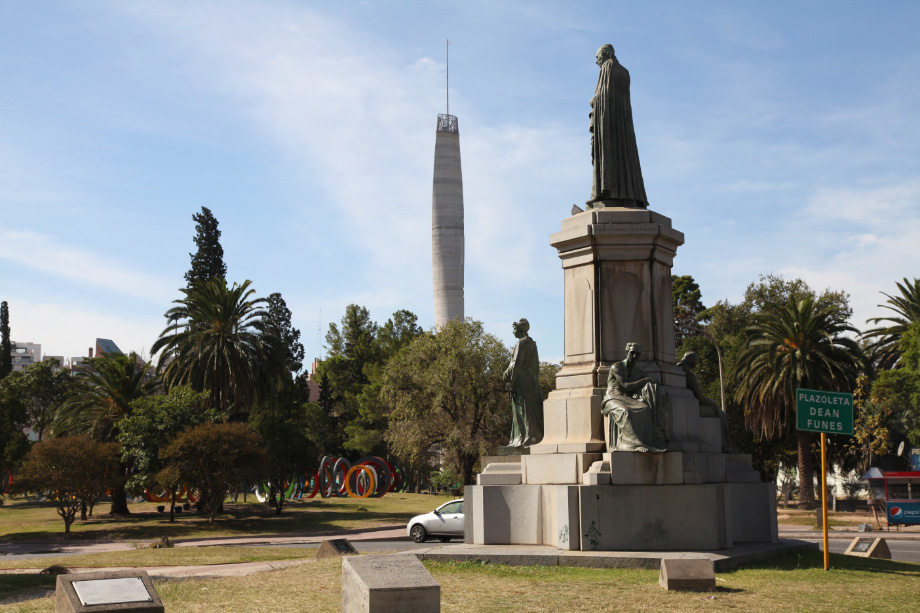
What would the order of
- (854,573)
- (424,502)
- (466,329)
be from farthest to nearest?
(424,502), (466,329), (854,573)

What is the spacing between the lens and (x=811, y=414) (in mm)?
12711

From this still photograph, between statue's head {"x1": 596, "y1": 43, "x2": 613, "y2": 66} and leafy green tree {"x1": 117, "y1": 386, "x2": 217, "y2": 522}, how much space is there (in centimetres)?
2523

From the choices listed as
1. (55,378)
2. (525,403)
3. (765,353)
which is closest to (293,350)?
(55,378)

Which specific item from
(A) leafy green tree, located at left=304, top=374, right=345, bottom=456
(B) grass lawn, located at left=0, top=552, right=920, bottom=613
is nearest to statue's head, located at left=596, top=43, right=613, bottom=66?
(B) grass lawn, located at left=0, top=552, right=920, bottom=613

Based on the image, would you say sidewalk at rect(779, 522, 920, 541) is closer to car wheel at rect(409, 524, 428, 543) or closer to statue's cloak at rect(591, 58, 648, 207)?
car wheel at rect(409, 524, 428, 543)

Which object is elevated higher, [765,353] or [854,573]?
[765,353]

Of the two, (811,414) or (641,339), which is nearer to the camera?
(811,414)

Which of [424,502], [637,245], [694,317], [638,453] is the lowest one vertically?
[424,502]

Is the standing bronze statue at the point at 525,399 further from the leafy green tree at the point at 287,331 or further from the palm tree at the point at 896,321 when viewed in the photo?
the leafy green tree at the point at 287,331

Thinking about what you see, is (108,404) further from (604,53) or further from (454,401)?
(604,53)

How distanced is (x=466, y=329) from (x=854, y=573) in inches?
1280

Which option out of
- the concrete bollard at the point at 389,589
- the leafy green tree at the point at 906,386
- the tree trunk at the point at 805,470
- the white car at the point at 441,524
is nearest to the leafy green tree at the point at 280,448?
the white car at the point at 441,524

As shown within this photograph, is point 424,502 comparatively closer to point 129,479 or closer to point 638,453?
point 129,479

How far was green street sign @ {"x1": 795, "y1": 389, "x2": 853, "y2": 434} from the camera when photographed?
41.5ft
